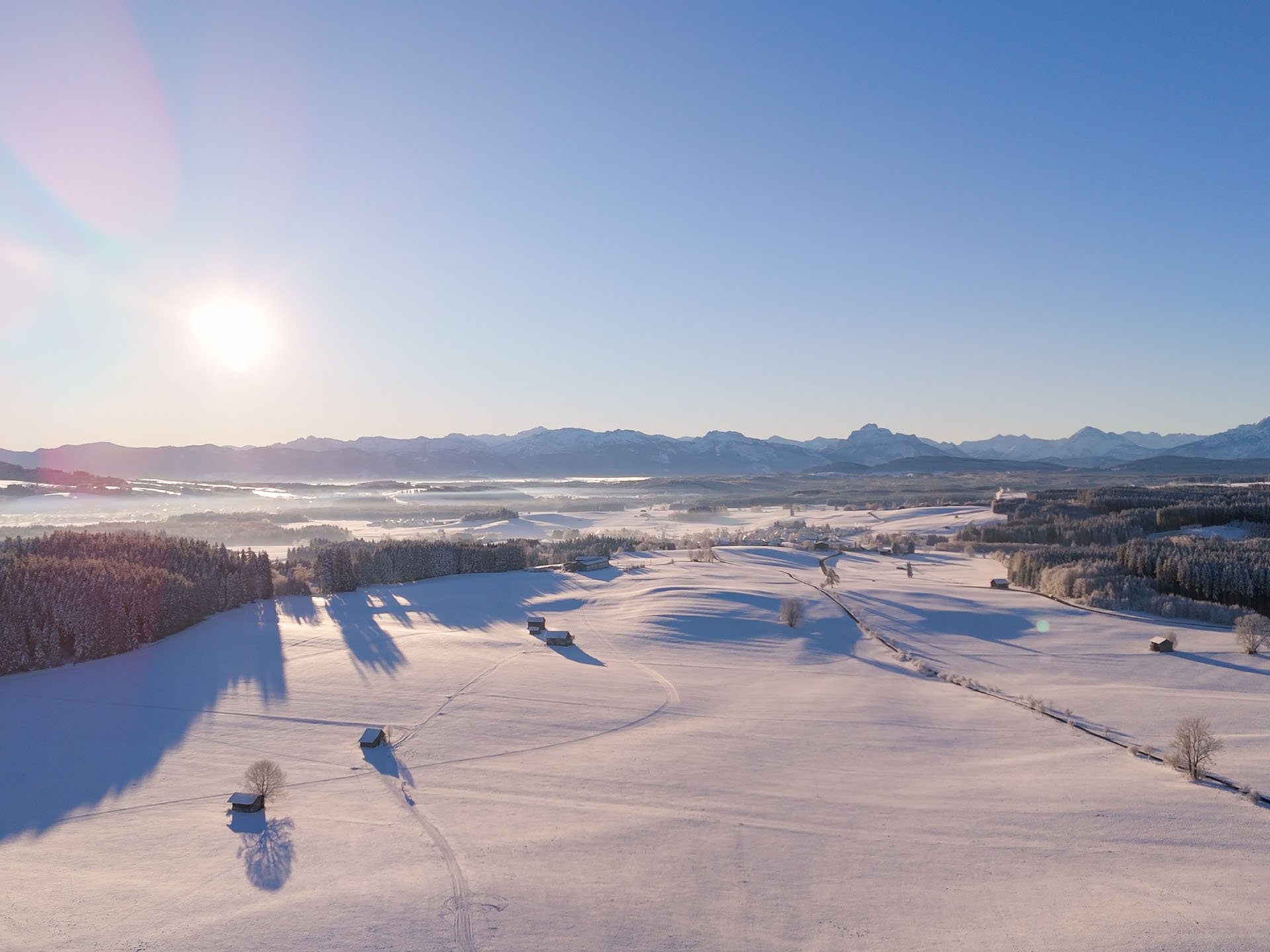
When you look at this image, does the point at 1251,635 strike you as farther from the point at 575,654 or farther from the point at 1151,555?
the point at 575,654

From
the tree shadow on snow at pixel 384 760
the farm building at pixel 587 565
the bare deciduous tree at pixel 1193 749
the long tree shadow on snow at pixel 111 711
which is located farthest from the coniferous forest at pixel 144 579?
the bare deciduous tree at pixel 1193 749

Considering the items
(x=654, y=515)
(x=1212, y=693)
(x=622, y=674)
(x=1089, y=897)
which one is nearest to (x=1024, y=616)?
(x=1212, y=693)

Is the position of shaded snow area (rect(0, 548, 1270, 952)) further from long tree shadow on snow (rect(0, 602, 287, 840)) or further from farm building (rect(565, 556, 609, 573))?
farm building (rect(565, 556, 609, 573))

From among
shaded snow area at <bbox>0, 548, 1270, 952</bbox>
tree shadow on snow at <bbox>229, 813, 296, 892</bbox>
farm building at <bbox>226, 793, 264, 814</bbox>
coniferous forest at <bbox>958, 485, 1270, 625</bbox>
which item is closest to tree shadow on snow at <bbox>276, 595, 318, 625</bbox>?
shaded snow area at <bbox>0, 548, 1270, 952</bbox>

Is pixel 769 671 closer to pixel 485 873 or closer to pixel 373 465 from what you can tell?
pixel 485 873

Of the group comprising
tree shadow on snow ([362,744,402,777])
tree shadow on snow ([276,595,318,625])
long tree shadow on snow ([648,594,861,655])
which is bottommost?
long tree shadow on snow ([648,594,861,655])

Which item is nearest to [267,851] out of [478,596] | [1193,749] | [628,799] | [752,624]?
[628,799]
